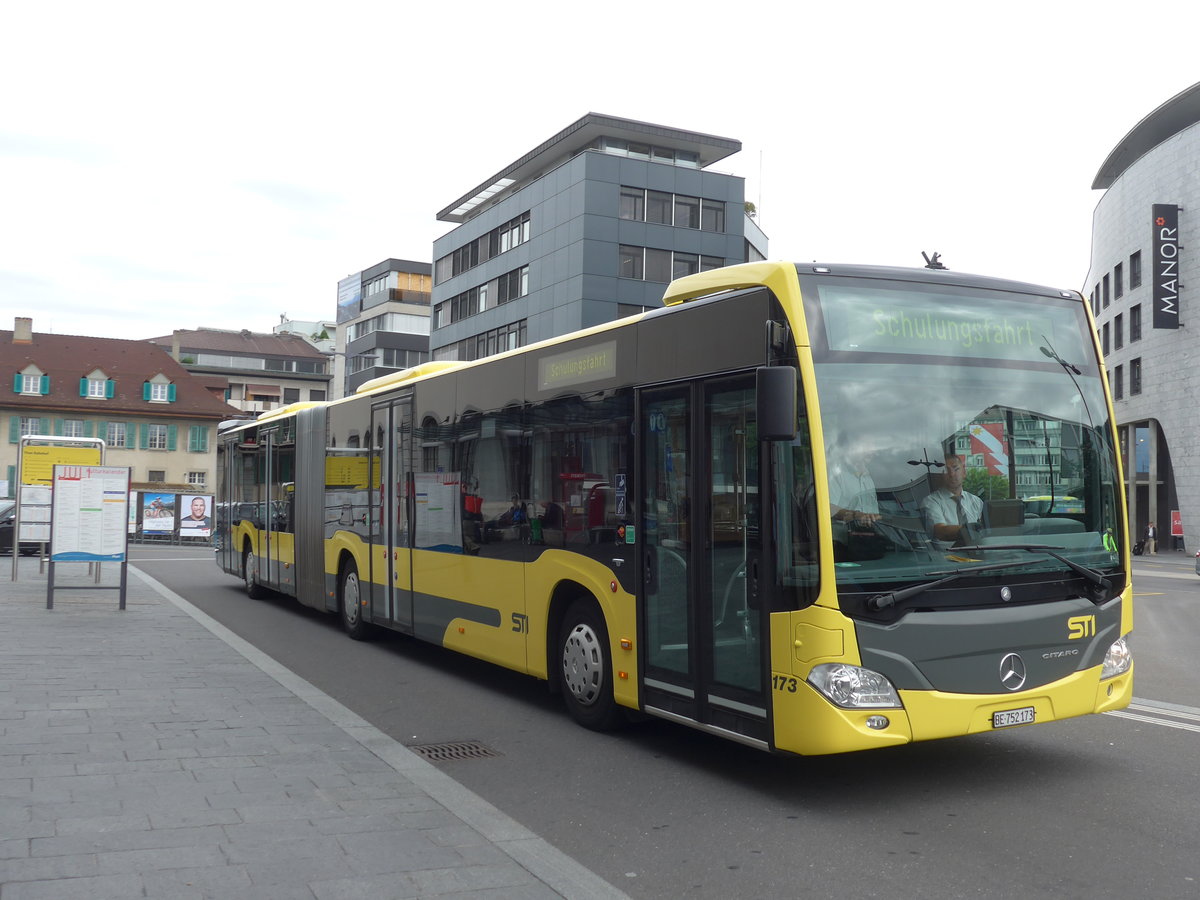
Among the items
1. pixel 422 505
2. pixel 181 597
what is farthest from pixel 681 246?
pixel 422 505

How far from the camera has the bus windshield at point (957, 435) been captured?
243 inches

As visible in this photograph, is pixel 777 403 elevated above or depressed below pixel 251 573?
above

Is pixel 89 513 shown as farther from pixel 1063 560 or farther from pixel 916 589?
pixel 1063 560

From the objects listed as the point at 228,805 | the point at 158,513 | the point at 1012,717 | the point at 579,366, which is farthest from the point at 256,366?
the point at 1012,717

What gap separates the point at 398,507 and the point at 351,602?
7.07ft

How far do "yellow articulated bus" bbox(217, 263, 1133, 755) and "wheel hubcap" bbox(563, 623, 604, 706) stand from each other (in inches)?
0.8

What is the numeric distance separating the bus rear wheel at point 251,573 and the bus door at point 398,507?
680 cm

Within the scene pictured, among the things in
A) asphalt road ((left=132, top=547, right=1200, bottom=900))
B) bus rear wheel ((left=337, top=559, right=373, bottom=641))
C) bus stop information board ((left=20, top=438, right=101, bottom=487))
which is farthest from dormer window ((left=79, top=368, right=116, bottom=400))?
asphalt road ((left=132, top=547, right=1200, bottom=900))

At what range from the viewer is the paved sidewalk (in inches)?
186

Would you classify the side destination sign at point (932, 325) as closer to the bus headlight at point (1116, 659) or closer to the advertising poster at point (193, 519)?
the bus headlight at point (1116, 659)

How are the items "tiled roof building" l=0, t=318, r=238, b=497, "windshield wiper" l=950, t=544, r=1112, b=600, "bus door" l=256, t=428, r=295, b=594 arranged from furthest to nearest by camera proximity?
"tiled roof building" l=0, t=318, r=238, b=497 < "bus door" l=256, t=428, r=295, b=594 < "windshield wiper" l=950, t=544, r=1112, b=600

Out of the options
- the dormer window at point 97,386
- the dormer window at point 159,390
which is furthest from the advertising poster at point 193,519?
the dormer window at point 97,386

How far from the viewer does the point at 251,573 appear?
18766 millimetres

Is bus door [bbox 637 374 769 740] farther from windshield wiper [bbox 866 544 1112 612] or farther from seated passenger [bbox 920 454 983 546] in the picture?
seated passenger [bbox 920 454 983 546]
